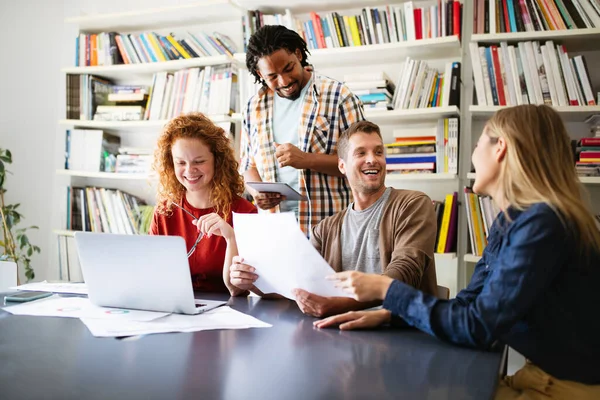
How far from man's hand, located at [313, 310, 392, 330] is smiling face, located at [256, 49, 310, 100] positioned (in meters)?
1.09

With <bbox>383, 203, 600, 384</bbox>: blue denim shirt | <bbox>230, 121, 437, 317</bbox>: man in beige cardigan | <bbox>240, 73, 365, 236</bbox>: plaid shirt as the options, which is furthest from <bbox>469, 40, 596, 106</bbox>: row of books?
<bbox>383, 203, 600, 384</bbox>: blue denim shirt

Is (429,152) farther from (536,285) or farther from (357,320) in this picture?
(536,285)

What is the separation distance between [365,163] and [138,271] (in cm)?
79

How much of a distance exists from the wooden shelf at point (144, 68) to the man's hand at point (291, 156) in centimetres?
137

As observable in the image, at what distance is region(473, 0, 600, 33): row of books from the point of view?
253 cm

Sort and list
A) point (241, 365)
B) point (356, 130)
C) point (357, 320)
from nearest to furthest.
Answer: point (241, 365)
point (357, 320)
point (356, 130)

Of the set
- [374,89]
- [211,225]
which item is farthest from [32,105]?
[211,225]

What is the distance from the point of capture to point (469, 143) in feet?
9.53

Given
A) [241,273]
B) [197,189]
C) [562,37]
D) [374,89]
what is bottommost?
[241,273]

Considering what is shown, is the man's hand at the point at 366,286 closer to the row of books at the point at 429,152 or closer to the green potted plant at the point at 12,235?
the row of books at the point at 429,152

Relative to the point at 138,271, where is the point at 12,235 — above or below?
below

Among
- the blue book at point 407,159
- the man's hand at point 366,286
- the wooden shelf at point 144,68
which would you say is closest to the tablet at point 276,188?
the man's hand at point 366,286

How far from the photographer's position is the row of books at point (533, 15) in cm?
253

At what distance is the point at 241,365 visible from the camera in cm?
95
